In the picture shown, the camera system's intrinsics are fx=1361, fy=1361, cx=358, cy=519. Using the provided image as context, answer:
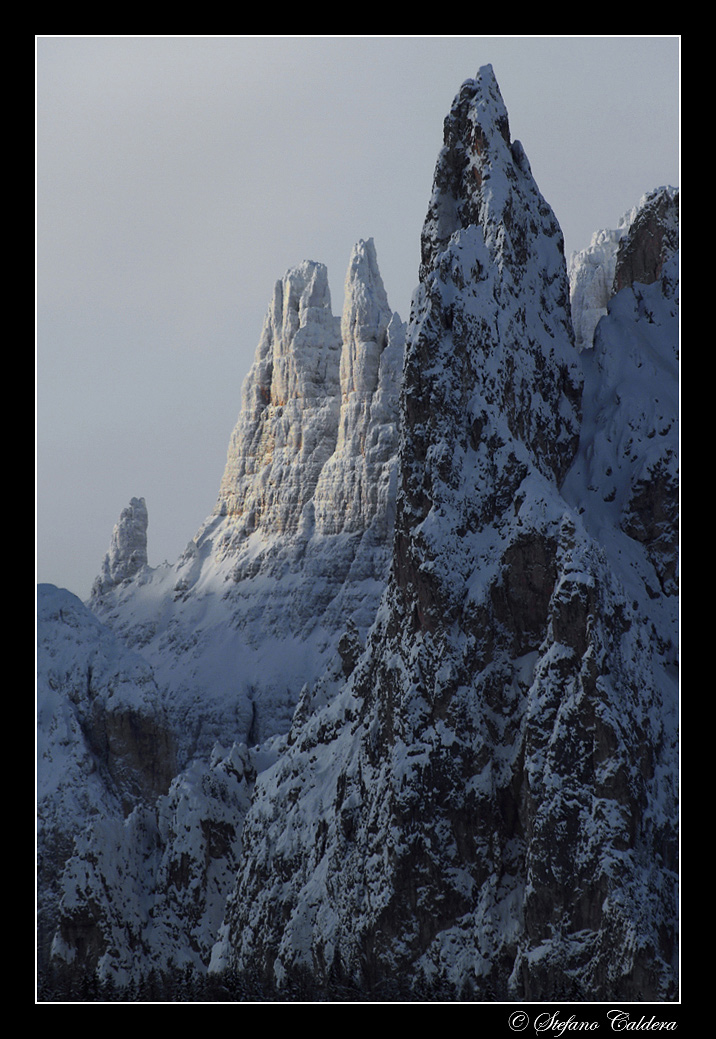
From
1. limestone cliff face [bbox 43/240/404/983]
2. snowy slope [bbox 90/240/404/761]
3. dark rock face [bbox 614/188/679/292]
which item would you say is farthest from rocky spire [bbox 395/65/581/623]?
snowy slope [bbox 90/240/404/761]

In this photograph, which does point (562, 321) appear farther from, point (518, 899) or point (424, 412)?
point (518, 899)

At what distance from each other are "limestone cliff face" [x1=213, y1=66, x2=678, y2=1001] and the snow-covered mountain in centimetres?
12

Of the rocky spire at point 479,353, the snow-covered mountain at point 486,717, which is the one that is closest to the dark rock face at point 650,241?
the snow-covered mountain at point 486,717

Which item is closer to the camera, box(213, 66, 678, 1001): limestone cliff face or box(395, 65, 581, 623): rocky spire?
box(213, 66, 678, 1001): limestone cliff face

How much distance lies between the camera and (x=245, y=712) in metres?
172

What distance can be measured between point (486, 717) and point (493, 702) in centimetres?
73

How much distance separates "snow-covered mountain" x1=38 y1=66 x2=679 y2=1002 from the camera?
54469 mm

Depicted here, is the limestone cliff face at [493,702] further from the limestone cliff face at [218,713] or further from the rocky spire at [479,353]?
the limestone cliff face at [218,713]

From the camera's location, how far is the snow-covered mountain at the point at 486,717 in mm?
54469

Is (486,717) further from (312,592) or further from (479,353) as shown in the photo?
(312,592)

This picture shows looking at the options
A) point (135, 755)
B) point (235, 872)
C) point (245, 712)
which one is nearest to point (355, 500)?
point (245, 712)

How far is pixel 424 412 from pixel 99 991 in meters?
34.4

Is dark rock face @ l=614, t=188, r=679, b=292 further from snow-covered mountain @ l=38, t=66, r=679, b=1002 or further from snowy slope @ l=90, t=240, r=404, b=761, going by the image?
snowy slope @ l=90, t=240, r=404, b=761

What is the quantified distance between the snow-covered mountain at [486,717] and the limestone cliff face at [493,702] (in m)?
0.12
